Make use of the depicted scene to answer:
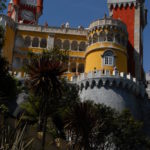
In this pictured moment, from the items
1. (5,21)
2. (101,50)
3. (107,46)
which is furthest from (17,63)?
(107,46)

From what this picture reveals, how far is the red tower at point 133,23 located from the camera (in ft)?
188

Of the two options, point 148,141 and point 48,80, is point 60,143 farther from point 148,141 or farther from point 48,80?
point 148,141

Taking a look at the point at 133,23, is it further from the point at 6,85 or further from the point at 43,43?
the point at 6,85

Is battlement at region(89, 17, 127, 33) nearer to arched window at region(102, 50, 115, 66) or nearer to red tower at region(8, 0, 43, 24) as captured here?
arched window at region(102, 50, 115, 66)

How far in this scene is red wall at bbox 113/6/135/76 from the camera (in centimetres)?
5756

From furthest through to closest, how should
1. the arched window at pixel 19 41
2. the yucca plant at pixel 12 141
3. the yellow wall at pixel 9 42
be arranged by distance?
the arched window at pixel 19 41 → the yellow wall at pixel 9 42 → the yucca plant at pixel 12 141

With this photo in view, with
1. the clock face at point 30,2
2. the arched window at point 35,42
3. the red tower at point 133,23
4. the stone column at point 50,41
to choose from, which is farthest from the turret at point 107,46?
the clock face at point 30,2

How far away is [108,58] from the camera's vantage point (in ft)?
168

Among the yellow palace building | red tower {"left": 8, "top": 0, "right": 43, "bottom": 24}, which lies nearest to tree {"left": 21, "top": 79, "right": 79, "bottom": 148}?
the yellow palace building

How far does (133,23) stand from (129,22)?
0.71 metres

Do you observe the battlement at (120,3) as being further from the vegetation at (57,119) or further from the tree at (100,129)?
the tree at (100,129)

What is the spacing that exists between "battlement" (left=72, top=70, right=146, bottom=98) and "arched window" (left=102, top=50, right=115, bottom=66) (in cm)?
472

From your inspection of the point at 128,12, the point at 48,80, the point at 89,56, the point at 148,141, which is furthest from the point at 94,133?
the point at 128,12

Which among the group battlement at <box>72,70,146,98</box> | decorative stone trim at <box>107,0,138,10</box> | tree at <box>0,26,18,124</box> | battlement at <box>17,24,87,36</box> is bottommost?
tree at <box>0,26,18,124</box>
